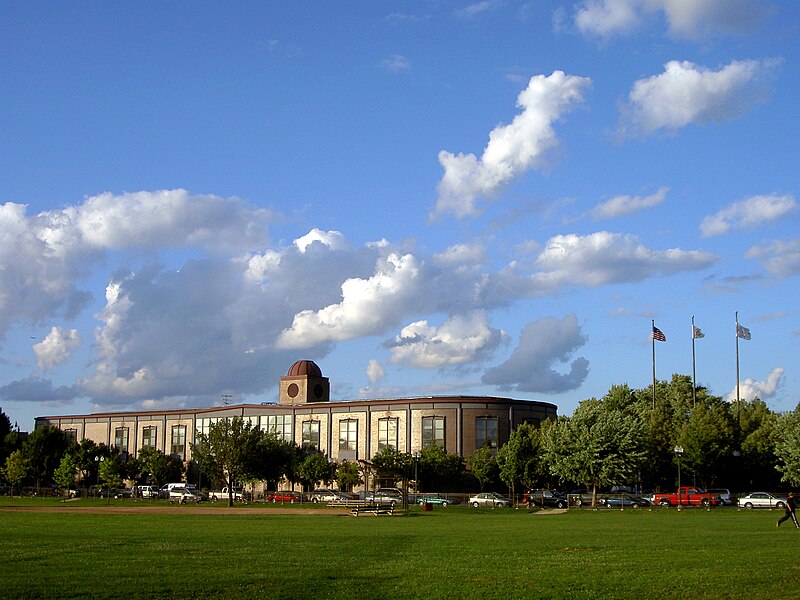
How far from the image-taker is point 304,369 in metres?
127

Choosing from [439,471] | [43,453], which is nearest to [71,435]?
[43,453]

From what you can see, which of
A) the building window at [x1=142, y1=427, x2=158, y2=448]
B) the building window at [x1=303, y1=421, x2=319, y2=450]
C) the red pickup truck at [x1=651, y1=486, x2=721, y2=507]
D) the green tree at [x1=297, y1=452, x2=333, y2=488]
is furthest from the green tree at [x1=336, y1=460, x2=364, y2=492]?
the building window at [x1=142, y1=427, x2=158, y2=448]

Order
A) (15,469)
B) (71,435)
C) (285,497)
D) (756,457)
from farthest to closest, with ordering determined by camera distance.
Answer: (71,435) < (15,469) < (756,457) < (285,497)

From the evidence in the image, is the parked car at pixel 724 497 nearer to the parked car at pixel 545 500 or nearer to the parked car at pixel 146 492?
the parked car at pixel 545 500

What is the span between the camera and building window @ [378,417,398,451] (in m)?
111

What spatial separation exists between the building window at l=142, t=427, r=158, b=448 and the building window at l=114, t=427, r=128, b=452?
3370 millimetres

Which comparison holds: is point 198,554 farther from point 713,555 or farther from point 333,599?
point 713,555

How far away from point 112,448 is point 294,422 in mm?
31014

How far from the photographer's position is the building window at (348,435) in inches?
4459

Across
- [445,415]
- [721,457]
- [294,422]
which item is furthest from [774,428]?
[294,422]

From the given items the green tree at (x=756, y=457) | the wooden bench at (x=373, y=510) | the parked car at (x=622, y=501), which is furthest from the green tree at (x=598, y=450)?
the wooden bench at (x=373, y=510)

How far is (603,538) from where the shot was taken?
35906 mm

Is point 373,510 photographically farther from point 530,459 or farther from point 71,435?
point 71,435

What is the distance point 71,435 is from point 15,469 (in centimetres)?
1452
